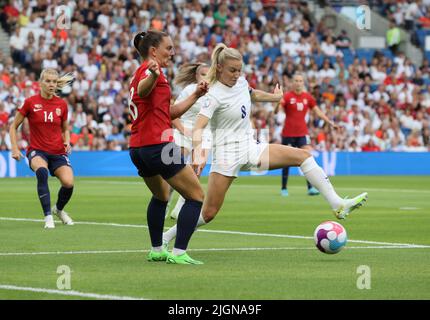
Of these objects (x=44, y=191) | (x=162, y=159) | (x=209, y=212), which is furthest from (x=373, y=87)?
(x=162, y=159)

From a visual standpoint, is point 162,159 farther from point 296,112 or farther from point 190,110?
point 296,112

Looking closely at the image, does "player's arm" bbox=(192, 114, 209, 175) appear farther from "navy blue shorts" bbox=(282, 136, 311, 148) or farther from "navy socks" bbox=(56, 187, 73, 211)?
"navy blue shorts" bbox=(282, 136, 311, 148)

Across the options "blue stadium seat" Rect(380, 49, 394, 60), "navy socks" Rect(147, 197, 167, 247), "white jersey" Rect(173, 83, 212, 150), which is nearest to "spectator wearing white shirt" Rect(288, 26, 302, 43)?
"blue stadium seat" Rect(380, 49, 394, 60)

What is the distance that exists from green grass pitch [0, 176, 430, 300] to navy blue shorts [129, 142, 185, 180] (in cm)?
97

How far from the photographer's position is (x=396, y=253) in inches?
507

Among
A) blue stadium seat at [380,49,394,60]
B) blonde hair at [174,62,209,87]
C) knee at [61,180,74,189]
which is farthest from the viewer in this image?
blue stadium seat at [380,49,394,60]

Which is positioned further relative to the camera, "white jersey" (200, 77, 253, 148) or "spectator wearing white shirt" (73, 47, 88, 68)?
"spectator wearing white shirt" (73, 47, 88, 68)

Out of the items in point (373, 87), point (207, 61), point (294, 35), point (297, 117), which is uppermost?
point (294, 35)

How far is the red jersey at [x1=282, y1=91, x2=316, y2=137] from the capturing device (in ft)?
88.8

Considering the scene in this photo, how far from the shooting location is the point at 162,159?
11461mm

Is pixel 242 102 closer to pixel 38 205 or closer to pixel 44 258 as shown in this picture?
pixel 44 258

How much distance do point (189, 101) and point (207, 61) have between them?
29130 millimetres
